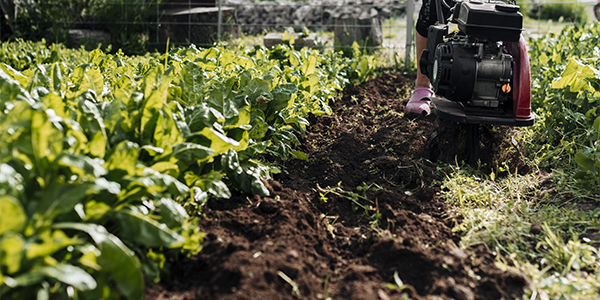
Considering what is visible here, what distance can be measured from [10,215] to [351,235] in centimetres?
138

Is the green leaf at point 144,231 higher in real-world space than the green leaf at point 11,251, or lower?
lower

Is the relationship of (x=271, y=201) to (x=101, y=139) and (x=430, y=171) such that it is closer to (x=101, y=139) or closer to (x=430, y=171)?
(x=101, y=139)

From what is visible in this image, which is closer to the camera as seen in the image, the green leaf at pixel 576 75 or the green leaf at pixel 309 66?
the green leaf at pixel 576 75

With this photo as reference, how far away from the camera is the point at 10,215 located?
124cm

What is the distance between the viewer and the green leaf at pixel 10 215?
1.22m

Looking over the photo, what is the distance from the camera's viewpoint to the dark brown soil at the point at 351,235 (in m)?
1.76

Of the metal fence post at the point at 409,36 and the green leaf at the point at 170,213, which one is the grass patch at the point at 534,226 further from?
A: the metal fence post at the point at 409,36

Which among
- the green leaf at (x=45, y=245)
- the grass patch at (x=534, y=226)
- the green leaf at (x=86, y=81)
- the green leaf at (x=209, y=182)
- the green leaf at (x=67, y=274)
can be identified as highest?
the green leaf at (x=86, y=81)

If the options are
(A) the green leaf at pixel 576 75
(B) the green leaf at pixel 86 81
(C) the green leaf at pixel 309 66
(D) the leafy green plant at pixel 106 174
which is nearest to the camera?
(D) the leafy green plant at pixel 106 174

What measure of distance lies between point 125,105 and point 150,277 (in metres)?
0.71

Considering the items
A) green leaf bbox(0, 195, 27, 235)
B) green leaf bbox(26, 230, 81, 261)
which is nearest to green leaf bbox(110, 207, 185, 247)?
green leaf bbox(26, 230, 81, 261)

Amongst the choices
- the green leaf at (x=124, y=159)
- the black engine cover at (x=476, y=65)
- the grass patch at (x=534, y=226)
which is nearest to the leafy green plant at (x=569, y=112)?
the grass patch at (x=534, y=226)

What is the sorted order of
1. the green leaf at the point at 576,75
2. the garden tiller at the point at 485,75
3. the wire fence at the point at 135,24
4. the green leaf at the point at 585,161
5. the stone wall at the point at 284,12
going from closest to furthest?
the green leaf at the point at 585,161 < the garden tiller at the point at 485,75 < the green leaf at the point at 576,75 < the wire fence at the point at 135,24 < the stone wall at the point at 284,12

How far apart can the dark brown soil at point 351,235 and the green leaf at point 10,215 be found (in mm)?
531
